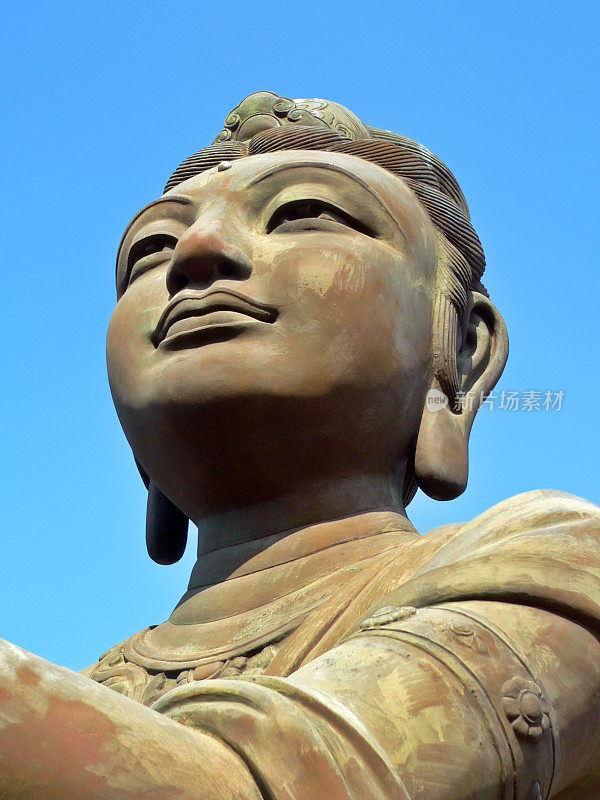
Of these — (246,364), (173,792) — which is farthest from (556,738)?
(246,364)

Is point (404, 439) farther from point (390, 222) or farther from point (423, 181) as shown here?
point (423, 181)

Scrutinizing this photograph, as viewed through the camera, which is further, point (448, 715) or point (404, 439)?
point (404, 439)

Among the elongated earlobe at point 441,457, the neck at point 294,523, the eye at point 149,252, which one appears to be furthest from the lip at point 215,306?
the elongated earlobe at point 441,457

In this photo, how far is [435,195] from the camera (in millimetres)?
5227

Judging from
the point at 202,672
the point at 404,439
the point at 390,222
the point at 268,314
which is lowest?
the point at 202,672

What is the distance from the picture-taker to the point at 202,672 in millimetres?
3998

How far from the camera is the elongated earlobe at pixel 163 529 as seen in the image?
530 centimetres

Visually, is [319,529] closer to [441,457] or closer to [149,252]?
[441,457]

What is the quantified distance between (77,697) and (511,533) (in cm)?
160

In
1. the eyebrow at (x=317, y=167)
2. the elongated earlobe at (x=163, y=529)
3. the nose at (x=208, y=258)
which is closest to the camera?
the nose at (x=208, y=258)

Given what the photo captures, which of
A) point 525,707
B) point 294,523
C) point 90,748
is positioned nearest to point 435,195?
point 294,523

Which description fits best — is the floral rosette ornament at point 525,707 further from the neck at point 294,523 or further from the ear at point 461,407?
the ear at point 461,407

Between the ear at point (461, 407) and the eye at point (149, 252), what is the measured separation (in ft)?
3.79

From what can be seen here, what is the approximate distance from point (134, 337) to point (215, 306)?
452 mm
